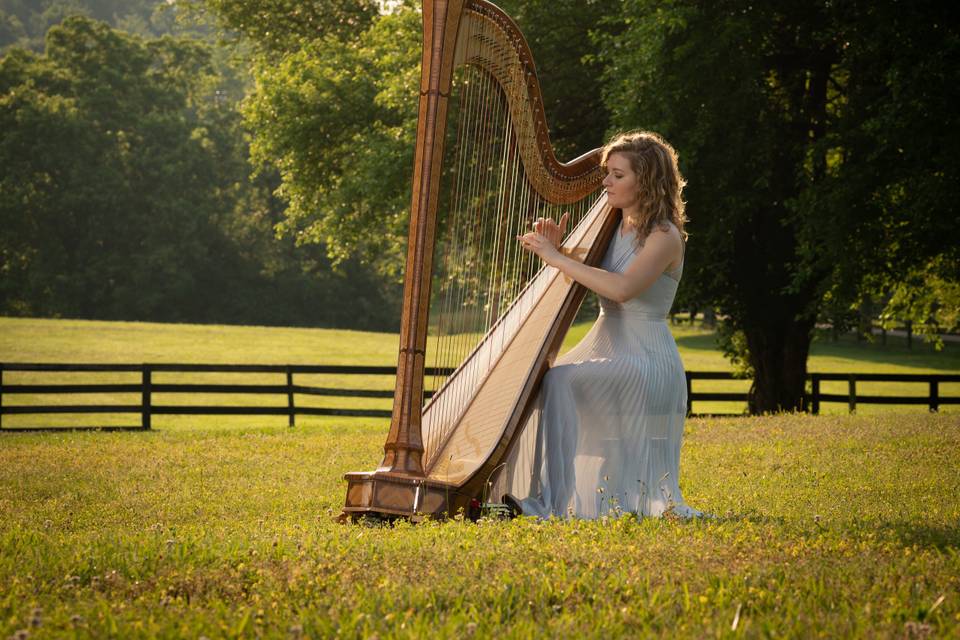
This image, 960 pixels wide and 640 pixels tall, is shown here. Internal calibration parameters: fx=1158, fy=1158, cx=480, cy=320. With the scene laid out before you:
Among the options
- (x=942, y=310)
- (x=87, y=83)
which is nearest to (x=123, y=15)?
(x=87, y=83)

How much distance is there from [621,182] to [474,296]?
1536 millimetres

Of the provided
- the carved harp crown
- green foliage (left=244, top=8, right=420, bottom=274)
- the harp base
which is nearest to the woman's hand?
the carved harp crown

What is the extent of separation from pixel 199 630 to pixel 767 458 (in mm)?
7755

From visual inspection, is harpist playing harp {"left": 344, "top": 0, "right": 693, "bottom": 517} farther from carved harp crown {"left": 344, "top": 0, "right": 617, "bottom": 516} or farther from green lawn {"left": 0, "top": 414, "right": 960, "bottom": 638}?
green lawn {"left": 0, "top": 414, "right": 960, "bottom": 638}

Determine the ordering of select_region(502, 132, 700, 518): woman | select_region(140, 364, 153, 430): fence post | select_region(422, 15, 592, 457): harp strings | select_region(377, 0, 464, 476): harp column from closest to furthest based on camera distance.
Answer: select_region(377, 0, 464, 476): harp column
select_region(502, 132, 700, 518): woman
select_region(422, 15, 592, 457): harp strings
select_region(140, 364, 153, 430): fence post

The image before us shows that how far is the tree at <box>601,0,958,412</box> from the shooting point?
537 inches

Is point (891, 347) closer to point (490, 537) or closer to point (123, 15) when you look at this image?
point (490, 537)

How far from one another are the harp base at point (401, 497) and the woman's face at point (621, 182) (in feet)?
6.43

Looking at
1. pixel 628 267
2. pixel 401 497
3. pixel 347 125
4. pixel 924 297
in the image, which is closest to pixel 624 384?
pixel 628 267

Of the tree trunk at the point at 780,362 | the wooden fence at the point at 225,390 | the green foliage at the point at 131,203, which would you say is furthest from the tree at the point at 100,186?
the tree trunk at the point at 780,362

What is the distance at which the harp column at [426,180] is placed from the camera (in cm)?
575

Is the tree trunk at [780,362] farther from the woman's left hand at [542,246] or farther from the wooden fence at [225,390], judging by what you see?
the woman's left hand at [542,246]

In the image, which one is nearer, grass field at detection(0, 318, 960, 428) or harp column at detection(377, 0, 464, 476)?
harp column at detection(377, 0, 464, 476)

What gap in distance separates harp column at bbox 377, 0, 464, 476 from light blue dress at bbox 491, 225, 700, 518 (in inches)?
41.9
